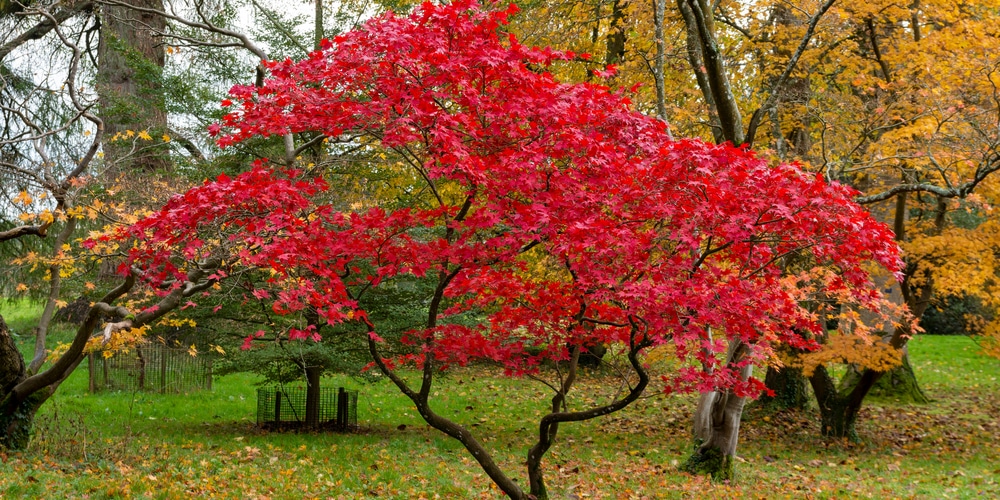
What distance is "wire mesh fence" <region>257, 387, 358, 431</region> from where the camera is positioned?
38.7 feet

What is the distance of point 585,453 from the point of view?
10.9 m

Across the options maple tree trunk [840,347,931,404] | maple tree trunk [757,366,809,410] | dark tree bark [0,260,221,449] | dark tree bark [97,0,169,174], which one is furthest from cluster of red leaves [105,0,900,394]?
maple tree trunk [840,347,931,404]

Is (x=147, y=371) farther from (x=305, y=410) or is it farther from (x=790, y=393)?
(x=790, y=393)

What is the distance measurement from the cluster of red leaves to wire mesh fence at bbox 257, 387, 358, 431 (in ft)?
21.4

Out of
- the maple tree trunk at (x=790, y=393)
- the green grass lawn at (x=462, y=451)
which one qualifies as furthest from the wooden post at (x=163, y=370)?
the maple tree trunk at (x=790, y=393)

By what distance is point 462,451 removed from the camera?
10.4 meters

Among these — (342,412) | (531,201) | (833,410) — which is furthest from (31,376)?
(833,410)

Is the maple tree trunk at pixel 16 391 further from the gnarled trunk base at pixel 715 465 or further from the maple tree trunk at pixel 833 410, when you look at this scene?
the maple tree trunk at pixel 833 410

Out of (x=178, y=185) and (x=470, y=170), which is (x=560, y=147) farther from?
(x=178, y=185)

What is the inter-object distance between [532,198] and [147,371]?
1192 centimetres

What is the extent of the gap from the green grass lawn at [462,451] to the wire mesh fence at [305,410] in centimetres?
34

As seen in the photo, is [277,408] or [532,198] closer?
[532,198]

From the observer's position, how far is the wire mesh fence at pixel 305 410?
11.8 m

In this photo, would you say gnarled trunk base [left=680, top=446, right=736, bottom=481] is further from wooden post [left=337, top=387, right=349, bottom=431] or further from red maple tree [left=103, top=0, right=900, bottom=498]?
wooden post [left=337, top=387, right=349, bottom=431]
